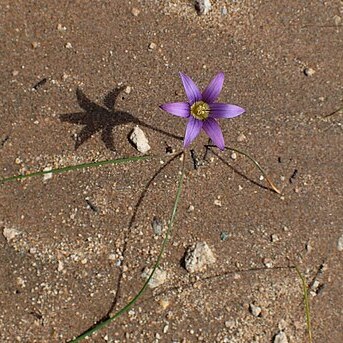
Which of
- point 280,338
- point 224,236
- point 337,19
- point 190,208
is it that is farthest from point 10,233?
point 337,19

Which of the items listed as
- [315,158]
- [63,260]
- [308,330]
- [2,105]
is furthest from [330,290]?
[2,105]

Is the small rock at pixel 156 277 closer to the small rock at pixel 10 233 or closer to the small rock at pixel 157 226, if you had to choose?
the small rock at pixel 157 226

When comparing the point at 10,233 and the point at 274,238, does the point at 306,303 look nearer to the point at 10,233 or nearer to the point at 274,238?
the point at 274,238

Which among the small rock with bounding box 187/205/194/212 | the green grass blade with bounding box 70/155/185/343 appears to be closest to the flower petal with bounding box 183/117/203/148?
the green grass blade with bounding box 70/155/185/343

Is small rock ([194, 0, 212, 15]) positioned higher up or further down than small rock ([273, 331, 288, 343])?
higher up

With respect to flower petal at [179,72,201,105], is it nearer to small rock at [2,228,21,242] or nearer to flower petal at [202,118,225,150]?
flower petal at [202,118,225,150]

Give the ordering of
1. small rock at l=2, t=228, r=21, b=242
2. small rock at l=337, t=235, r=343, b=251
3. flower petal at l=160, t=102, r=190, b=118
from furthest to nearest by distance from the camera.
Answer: small rock at l=337, t=235, r=343, b=251
small rock at l=2, t=228, r=21, b=242
flower petal at l=160, t=102, r=190, b=118

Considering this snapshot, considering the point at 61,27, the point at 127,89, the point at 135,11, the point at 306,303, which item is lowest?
the point at 306,303
